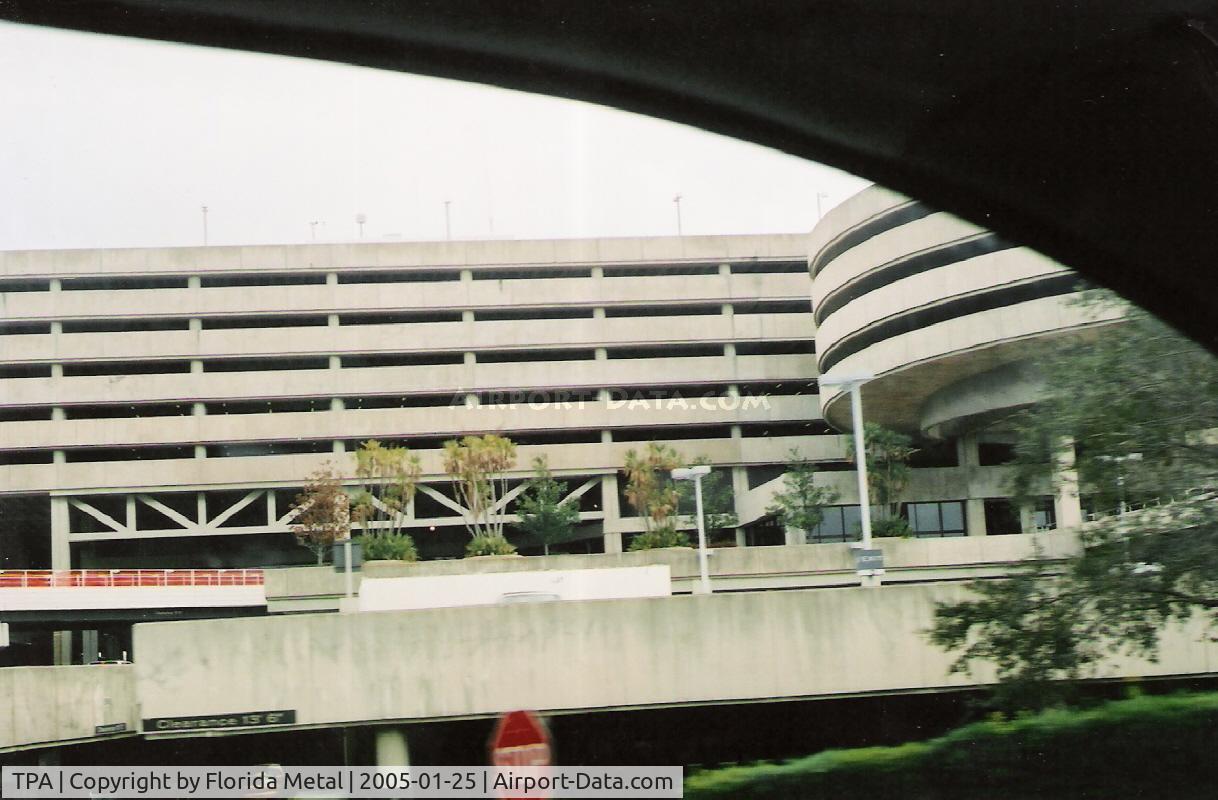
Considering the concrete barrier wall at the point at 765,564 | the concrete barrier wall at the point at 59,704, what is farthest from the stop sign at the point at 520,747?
the concrete barrier wall at the point at 765,564

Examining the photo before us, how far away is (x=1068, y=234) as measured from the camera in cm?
566

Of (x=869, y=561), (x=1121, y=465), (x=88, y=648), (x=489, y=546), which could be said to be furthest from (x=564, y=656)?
(x=1121, y=465)

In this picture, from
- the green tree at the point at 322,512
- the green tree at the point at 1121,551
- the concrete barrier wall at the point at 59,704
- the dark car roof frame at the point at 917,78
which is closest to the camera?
the dark car roof frame at the point at 917,78

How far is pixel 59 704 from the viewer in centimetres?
588

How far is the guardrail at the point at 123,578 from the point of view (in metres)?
6.80

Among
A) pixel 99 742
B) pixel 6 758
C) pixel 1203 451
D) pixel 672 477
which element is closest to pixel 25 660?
pixel 6 758

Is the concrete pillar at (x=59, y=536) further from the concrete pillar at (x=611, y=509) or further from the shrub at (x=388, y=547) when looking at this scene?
the concrete pillar at (x=611, y=509)

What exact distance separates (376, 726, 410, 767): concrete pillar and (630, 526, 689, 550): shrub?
251 cm

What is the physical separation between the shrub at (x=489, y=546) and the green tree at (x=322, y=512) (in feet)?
3.01

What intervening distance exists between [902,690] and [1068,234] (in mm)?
3592

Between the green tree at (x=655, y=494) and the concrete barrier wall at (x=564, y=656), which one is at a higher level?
the green tree at (x=655, y=494)

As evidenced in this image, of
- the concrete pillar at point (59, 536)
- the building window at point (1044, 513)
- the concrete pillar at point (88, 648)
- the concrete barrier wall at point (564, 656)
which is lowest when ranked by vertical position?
the concrete barrier wall at point (564, 656)

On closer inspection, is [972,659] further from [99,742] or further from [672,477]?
[99,742]
